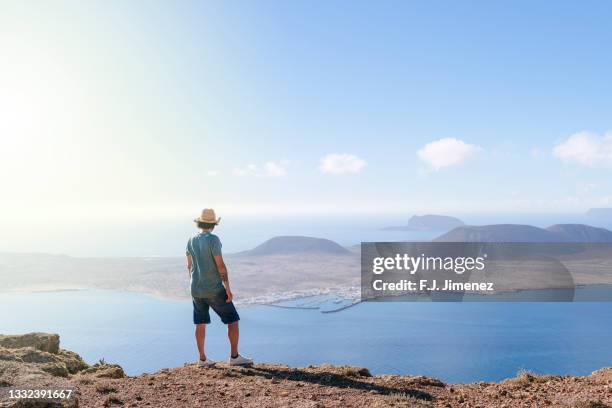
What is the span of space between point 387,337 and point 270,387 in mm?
82321

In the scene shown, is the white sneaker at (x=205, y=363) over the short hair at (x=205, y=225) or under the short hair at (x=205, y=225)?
under

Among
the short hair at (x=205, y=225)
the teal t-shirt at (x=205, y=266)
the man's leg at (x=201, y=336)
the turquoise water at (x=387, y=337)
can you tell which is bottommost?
the turquoise water at (x=387, y=337)

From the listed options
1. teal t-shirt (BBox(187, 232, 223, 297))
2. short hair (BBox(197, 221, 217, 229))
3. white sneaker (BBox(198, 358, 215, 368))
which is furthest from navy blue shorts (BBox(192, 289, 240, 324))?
short hair (BBox(197, 221, 217, 229))

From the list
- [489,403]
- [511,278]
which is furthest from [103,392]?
[511,278]

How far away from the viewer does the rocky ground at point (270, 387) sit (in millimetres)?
5324

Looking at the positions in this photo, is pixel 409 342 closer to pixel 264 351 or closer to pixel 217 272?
pixel 264 351

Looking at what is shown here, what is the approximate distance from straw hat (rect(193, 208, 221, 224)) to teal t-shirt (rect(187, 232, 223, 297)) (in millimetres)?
220

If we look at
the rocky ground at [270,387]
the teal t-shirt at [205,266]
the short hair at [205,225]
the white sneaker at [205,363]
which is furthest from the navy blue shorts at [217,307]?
the short hair at [205,225]

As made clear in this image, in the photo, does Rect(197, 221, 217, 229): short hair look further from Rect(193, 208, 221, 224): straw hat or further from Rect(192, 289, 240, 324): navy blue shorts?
Rect(192, 289, 240, 324): navy blue shorts

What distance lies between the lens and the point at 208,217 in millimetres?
7250

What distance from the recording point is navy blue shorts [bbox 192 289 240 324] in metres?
7.12

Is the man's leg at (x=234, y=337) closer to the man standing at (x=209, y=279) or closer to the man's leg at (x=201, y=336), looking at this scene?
the man standing at (x=209, y=279)

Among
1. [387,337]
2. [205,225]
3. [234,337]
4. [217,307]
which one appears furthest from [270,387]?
[387,337]

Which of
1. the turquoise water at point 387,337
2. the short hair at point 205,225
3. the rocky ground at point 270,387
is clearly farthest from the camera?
the turquoise water at point 387,337
